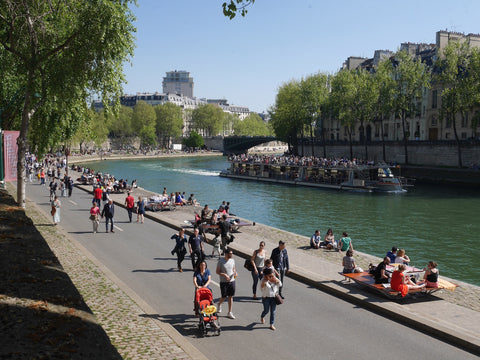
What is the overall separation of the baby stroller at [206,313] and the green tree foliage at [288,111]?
80.1m

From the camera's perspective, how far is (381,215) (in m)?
39.4

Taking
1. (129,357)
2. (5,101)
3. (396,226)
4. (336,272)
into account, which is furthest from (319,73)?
(129,357)

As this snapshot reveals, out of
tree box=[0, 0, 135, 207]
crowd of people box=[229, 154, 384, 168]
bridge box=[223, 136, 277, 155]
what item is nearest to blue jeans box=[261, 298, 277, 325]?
tree box=[0, 0, 135, 207]

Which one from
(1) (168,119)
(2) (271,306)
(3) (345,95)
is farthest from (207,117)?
(2) (271,306)

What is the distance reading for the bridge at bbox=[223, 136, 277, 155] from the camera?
146m

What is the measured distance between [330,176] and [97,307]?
53466 mm

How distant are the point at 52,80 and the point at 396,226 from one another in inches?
959

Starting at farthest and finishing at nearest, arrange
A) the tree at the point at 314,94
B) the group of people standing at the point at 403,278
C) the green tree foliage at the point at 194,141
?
1. the green tree foliage at the point at 194,141
2. the tree at the point at 314,94
3. the group of people standing at the point at 403,278

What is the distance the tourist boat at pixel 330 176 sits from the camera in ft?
185

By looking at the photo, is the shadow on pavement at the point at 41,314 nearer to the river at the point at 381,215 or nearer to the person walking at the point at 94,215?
the person walking at the point at 94,215

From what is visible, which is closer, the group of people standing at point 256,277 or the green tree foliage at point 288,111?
the group of people standing at point 256,277

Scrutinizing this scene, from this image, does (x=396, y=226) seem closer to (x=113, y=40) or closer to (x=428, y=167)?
(x=113, y=40)

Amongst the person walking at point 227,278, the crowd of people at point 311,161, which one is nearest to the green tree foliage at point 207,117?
the crowd of people at point 311,161

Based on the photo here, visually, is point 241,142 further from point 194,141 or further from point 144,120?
point 144,120
